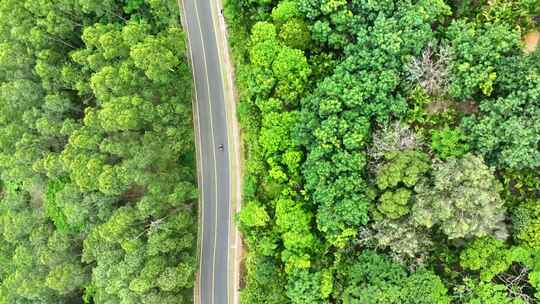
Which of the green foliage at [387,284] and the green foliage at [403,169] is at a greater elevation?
the green foliage at [403,169]

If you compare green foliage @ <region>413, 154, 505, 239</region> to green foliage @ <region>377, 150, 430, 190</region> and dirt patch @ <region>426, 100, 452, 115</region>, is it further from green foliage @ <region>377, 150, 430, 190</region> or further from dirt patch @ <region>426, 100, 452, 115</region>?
dirt patch @ <region>426, 100, 452, 115</region>

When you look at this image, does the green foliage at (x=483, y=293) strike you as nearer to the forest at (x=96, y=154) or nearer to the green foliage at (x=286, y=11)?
the forest at (x=96, y=154)

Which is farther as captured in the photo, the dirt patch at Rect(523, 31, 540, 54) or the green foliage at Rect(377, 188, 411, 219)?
the dirt patch at Rect(523, 31, 540, 54)

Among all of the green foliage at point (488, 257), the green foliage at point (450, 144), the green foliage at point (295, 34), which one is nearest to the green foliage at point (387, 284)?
the green foliage at point (488, 257)

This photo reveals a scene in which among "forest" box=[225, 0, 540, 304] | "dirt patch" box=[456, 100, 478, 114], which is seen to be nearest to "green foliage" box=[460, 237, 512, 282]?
"forest" box=[225, 0, 540, 304]

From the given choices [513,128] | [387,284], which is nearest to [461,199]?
[513,128]
